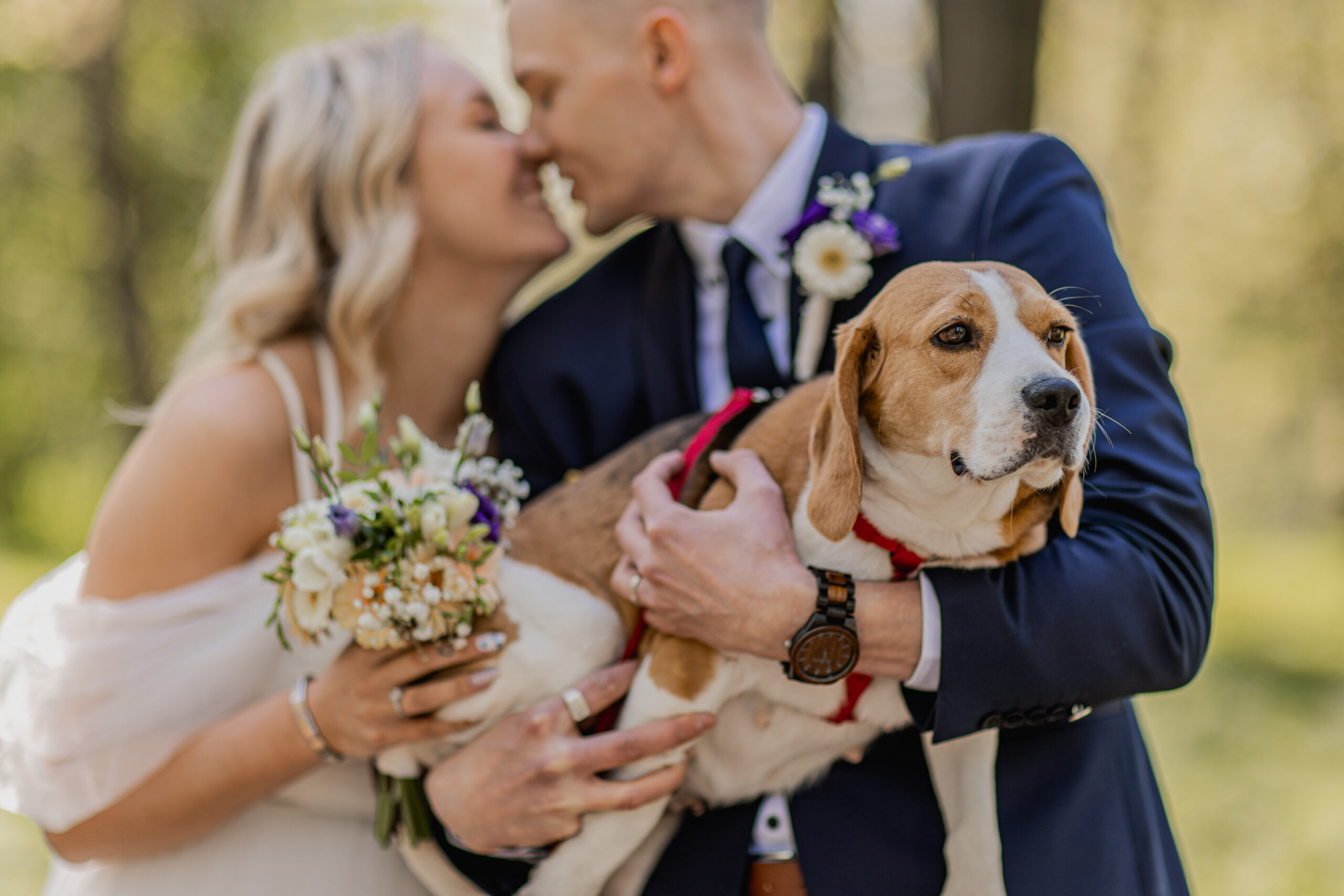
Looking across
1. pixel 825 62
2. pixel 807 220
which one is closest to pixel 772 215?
pixel 807 220

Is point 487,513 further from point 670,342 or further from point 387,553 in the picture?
point 670,342

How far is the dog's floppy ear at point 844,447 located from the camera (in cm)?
206

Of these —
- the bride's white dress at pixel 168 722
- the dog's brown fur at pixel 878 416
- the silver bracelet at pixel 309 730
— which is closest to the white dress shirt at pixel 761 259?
the dog's brown fur at pixel 878 416

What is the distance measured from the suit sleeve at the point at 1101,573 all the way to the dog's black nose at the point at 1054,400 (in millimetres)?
459

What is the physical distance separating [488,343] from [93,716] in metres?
1.65

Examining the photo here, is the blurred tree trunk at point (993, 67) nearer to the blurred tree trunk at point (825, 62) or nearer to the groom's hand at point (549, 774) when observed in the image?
the blurred tree trunk at point (825, 62)

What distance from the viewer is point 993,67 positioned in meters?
5.99

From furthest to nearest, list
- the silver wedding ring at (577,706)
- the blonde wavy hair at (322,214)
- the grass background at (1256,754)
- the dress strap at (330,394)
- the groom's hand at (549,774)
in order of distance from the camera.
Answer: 1. the grass background at (1256,754)
2. the blonde wavy hair at (322,214)
3. the dress strap at (330,394)
4. the silver wedding ring at (577,706)
5. the groom's hand at (549,774)

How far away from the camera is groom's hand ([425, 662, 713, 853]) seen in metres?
2.33

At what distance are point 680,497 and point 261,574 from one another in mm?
1285

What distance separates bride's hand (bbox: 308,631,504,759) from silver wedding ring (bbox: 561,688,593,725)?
20 cm

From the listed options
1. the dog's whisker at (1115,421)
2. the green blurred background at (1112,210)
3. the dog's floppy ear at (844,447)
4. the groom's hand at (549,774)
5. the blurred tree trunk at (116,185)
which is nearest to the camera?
the dog's floppy ear at (844,447)

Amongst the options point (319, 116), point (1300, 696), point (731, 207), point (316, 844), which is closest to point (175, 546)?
point (316, 844)

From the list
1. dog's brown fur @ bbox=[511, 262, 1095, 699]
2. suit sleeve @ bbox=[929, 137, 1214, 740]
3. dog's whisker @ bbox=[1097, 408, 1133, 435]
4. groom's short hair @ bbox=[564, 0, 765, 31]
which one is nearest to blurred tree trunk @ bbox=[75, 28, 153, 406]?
groom's short hair @ bbox=[564, 0, 765, 31]
